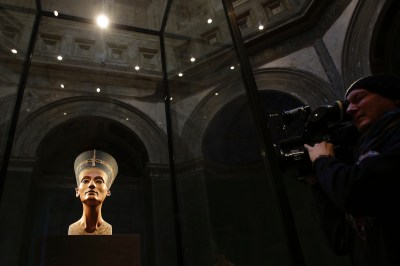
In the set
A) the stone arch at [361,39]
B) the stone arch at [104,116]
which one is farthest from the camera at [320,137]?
the stone arch at [361,39]

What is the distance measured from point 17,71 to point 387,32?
578cm

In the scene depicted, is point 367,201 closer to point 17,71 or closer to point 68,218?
point 17,71

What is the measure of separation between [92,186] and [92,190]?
0.04 metres

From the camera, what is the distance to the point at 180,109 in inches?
124

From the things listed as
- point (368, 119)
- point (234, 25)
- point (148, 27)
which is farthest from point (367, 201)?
point (148, 27)

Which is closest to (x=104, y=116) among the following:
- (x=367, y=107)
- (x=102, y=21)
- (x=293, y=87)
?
(x=102, y=21)

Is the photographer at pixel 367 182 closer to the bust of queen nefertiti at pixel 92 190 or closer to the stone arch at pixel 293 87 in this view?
the stone arch at pixel 293 87

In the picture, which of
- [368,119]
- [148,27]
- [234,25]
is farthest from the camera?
[148,27]

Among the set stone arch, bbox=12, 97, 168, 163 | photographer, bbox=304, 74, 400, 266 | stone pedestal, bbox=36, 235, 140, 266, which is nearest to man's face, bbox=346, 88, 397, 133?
photographer, bbox=304, 74, 400, 266

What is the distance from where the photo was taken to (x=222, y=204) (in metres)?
2.31

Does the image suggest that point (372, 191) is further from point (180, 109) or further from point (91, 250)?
point (180, 109)

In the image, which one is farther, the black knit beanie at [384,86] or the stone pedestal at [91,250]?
the stone pedestal at [91,250]

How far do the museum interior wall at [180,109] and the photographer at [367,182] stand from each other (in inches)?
7.9

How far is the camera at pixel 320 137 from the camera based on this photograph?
1496 millimetres
